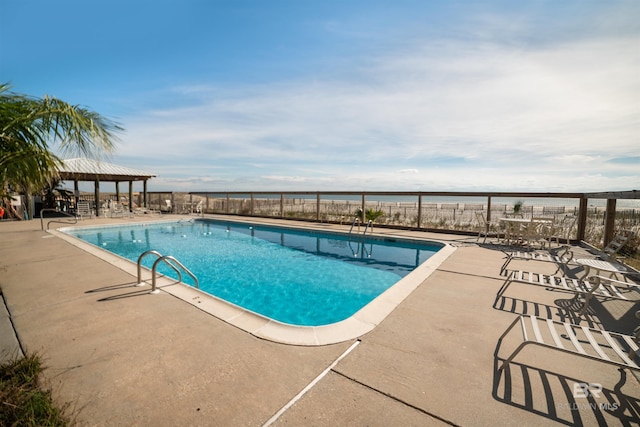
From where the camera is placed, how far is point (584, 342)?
7.90 ft

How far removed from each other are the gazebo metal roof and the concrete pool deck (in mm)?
12112

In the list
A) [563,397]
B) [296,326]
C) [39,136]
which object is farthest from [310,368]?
[39,136]

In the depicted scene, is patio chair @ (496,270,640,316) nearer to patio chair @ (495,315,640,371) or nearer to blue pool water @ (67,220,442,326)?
patio chair @ (495,315,640,371)

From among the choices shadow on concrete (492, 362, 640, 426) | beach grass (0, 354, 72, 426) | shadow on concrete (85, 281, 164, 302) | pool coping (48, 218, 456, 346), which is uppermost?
beach grass (0, 354, 72, 426)

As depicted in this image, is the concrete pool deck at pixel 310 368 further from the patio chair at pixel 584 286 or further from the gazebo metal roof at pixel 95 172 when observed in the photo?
the gazebo metal roof at pixel 95 172

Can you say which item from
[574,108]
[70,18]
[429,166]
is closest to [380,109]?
[574,108]

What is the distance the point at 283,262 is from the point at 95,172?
1191 centimetres

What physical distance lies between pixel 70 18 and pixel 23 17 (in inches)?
48.1

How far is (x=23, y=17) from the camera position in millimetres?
4348

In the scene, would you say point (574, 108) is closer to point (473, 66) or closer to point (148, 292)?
point (473, 66)

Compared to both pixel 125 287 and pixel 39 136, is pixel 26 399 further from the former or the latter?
pixel 39 136

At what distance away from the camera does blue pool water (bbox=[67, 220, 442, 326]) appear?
4637 millimetres

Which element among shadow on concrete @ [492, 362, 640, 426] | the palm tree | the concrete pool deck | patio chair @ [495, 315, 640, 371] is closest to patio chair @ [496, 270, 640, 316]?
the concrete pool deck

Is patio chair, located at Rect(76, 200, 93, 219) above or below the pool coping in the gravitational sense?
above
